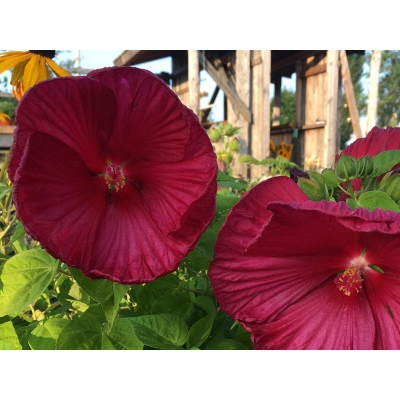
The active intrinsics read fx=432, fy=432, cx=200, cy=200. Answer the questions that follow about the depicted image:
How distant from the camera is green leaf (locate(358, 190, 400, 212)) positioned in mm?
326

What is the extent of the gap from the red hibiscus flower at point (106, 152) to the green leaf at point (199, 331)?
0.37ft

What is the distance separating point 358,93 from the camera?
13.7 m

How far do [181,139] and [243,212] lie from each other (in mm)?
76

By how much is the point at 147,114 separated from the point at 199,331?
22 centimetres

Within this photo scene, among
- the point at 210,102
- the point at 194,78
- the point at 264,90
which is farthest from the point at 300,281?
the point at 210,102

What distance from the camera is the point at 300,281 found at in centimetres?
36

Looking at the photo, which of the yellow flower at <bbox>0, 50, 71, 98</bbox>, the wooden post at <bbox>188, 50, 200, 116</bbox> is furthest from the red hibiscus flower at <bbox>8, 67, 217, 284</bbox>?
the wooden post at <bbox>188, 50, 200, 116</bbox>

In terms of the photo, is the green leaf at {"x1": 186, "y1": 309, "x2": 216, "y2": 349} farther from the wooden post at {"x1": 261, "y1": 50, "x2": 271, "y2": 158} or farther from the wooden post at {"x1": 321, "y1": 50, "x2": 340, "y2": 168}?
the wooden post at {"x1": 321, "y1": 50, "x2": 340, "y2": 168}

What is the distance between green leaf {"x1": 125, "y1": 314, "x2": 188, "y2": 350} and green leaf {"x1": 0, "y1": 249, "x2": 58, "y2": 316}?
10 cm

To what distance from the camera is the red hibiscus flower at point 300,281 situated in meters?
0.33

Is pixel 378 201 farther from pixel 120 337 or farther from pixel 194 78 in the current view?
pixel 194 78

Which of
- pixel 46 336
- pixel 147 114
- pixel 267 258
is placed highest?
Answer: pixel 147 114

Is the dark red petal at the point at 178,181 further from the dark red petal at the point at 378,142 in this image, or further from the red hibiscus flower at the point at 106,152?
the dark red petal at the point at 378,142
